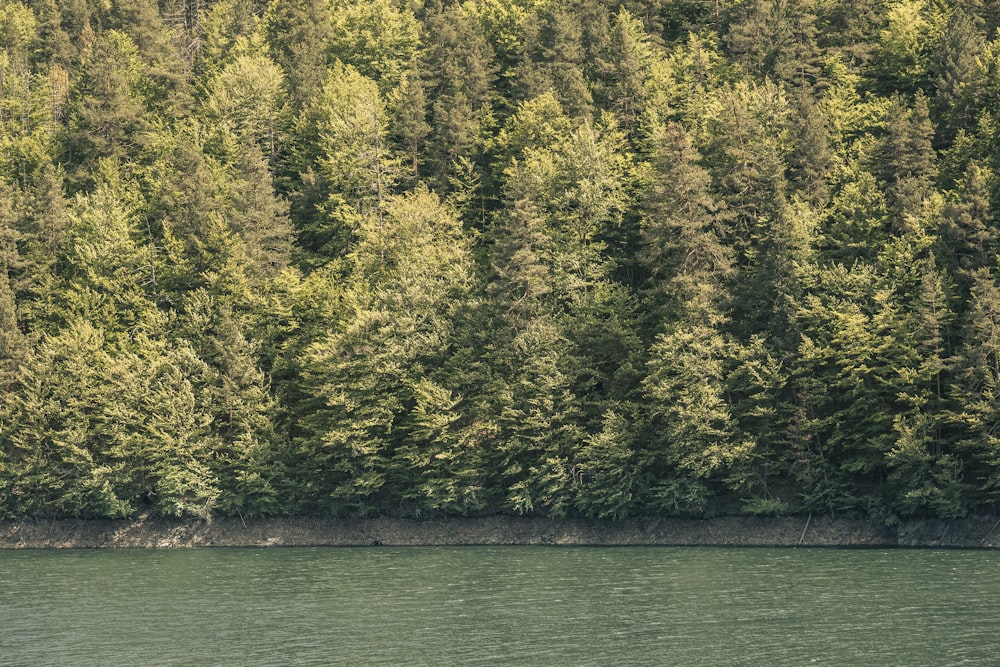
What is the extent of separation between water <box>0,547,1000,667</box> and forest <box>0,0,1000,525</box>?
313 inches

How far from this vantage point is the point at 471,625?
190 feet

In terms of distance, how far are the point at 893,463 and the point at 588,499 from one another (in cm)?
1933

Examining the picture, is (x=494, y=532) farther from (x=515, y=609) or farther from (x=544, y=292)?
(x=515, y=609)

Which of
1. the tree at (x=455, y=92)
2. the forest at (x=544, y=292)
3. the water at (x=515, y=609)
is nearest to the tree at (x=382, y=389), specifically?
the forest at (x=544, y=292)

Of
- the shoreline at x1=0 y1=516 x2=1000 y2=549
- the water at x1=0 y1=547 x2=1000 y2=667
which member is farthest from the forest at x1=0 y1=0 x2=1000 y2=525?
the water at x1=0 y1=547 x2=1000 y2=667

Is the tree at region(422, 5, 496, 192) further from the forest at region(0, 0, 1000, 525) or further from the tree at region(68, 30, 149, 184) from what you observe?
the tree at region(68, 30, 149, 184)

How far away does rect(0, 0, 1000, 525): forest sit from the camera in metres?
84.6

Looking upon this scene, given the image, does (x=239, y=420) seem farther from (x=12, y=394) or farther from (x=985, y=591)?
(x=985, y=591)

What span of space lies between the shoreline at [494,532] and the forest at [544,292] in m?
1.13

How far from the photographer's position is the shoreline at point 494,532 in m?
80.6

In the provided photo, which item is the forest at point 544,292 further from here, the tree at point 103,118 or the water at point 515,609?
the water at point 515,609

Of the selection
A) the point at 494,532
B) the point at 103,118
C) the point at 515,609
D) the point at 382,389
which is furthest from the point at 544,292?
the point at 103,118

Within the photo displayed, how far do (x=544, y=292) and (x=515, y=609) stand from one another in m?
33.8

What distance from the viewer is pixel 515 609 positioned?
6141 centimetres
